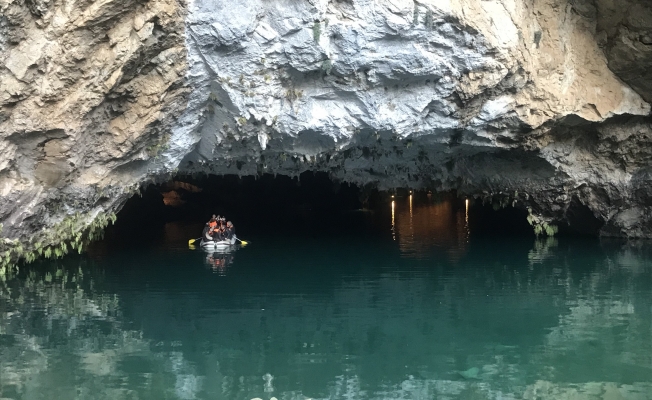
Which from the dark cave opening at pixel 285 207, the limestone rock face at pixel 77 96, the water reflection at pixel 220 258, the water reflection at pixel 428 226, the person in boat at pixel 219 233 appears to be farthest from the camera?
the dark cave opening at pixel 285 207

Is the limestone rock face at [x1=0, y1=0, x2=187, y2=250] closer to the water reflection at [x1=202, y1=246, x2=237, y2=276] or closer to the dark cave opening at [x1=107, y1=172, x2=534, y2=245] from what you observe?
the water reflection at [x1=202, y1=246, x2=237, y2=276]

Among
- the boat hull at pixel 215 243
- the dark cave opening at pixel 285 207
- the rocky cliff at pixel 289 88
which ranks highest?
the rocky cliff at pixel 289 88

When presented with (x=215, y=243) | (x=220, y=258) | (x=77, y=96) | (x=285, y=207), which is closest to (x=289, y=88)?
(x=77, y=96)

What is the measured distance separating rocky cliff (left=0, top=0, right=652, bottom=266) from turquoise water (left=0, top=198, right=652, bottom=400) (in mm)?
2429

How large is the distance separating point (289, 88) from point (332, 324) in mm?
5926

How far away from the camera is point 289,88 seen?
14703 millimetres

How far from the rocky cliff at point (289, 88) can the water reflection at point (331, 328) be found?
2453 mm

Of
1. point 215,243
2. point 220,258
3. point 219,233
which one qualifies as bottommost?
point 220,258

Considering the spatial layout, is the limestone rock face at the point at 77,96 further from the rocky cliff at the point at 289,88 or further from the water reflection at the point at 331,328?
the water reflection at the point at 331,328

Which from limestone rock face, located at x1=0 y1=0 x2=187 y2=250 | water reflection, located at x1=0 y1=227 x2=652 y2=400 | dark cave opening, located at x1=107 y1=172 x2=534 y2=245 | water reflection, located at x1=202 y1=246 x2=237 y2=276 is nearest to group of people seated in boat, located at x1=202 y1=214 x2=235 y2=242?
water reflection, located at x1=202 y1=246 x2=237 y2=276

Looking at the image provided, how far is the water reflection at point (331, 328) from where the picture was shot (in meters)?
8.02

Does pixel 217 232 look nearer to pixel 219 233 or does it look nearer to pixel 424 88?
pixel 219 233

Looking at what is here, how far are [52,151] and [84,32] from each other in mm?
2518

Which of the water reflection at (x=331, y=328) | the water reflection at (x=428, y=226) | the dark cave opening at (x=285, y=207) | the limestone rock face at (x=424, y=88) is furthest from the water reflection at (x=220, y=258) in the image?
the dark cave opening at (x=285, y=207)
